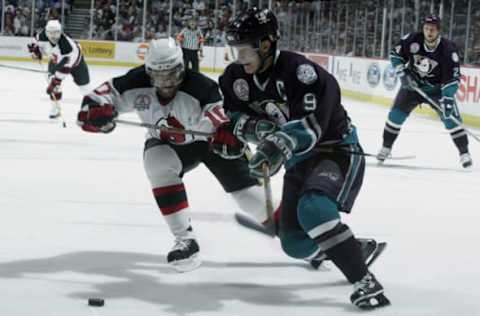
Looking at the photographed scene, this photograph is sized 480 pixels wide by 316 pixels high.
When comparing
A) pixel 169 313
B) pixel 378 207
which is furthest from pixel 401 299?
pixel 378 207

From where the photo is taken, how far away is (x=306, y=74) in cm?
296

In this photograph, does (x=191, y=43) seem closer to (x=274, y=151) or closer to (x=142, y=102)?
(x=142, y=102)

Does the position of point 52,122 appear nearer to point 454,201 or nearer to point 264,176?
point 454,201

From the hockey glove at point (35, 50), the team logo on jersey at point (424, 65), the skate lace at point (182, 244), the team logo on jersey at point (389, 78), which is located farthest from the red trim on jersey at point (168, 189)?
the team logo on jersey at point (389, 78)

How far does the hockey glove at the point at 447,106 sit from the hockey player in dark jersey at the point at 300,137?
3865 mm

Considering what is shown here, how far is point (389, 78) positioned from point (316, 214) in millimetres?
10138

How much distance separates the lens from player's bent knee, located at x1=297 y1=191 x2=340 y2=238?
2951 mm

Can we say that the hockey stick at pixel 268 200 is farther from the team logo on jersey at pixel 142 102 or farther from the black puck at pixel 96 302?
the black puck at pixel 96 302

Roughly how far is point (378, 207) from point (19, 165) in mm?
2482

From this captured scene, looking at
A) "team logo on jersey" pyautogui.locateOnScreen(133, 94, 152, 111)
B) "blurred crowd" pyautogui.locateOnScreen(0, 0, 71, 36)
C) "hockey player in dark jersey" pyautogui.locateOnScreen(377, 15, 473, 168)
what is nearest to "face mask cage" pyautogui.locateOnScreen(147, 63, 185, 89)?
"team logo on jersey" pyautogui.locateOnScreen(133, 94, 152, 111)

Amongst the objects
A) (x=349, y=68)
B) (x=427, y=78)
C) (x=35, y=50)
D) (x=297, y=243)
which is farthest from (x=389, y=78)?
(x=297, y=243)

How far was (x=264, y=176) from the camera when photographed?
2984mm

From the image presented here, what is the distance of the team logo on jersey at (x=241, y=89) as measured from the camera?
3.20 m

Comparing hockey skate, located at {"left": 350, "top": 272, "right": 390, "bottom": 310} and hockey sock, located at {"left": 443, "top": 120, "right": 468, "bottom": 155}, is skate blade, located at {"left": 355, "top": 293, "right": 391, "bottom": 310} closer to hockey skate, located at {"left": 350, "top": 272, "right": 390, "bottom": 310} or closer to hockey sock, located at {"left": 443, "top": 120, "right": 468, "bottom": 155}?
hockey skate, located at {"left": 350, "top": 272, "right": 390, "bottom": 310}
